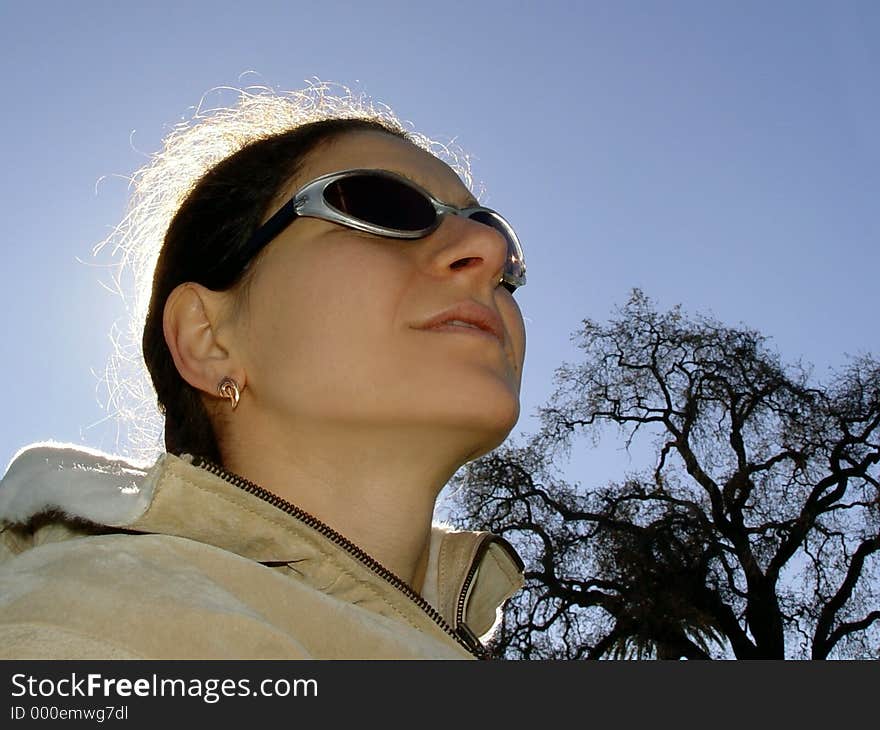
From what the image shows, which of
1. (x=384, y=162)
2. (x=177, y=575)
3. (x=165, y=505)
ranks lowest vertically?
(x=177, y=575)

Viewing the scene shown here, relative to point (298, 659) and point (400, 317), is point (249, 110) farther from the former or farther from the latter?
point (298, 659)

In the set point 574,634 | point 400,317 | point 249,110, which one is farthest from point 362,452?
point 574,634

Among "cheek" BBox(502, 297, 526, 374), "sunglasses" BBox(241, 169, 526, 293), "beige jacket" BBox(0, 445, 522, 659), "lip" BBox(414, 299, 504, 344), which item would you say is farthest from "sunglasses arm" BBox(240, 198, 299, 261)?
"beige jacket" BBox(0, 445, 522, 659)

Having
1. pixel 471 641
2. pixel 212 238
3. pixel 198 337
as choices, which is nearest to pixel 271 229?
pixel 212 238

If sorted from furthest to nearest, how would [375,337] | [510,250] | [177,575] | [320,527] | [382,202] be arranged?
[510,250] → [382,202] → [375,337] → [320,527] → [177,575]

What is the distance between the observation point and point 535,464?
14.1m

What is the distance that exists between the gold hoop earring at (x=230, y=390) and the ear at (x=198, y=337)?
0.02 meters

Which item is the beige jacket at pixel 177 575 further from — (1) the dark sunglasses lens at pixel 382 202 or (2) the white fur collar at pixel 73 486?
(1) the dark sunglasses lens at pixel 382 202

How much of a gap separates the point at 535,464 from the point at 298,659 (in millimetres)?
13293

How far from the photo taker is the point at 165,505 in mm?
1256

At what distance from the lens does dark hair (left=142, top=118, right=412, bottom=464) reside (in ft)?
6.55

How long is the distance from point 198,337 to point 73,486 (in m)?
0.72

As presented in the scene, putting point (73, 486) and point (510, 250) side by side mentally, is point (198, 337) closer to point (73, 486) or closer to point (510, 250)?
point (73, 486)
